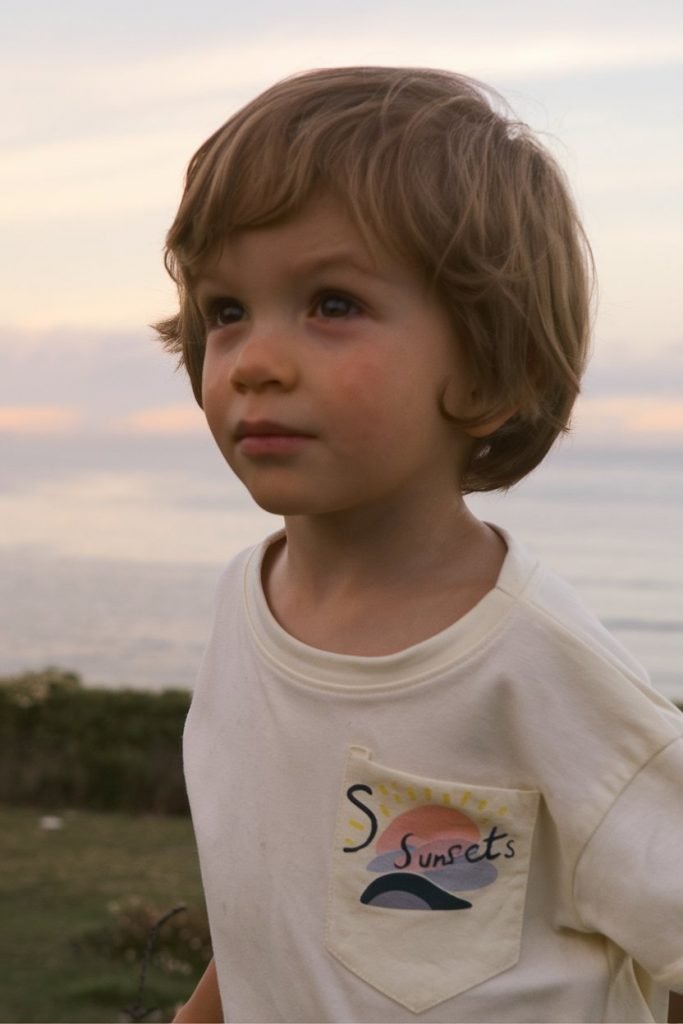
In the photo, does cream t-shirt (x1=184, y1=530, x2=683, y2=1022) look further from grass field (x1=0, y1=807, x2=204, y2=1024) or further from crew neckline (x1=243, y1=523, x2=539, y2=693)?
grass field (x1=0, y1=807, x2=204, y2=1024)

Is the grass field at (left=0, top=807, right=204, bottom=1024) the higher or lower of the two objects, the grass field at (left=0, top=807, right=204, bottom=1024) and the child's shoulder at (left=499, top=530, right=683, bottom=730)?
the lower

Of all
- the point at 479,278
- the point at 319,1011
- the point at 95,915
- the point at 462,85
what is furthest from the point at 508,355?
the point at 95,915

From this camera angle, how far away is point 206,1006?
218cm

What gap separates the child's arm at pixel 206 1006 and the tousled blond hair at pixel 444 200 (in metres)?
0.85

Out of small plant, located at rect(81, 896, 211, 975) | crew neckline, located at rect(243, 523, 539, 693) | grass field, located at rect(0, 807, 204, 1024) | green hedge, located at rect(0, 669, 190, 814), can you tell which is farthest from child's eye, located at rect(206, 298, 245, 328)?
green hedge, located at rect(0, 669, 190, 814)

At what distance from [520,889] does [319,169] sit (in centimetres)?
87

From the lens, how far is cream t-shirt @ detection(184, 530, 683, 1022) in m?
1.72

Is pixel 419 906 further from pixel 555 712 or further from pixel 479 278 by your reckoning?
pixel 479 278

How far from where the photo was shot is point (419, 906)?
5.87 feet

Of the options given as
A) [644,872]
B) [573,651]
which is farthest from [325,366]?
[644,872]

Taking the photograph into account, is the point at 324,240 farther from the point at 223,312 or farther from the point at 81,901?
the point at 81,901

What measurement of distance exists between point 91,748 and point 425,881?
15.8ft

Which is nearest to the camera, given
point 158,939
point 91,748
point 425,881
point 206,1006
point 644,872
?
point 644,872

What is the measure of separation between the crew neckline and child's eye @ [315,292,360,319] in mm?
374
